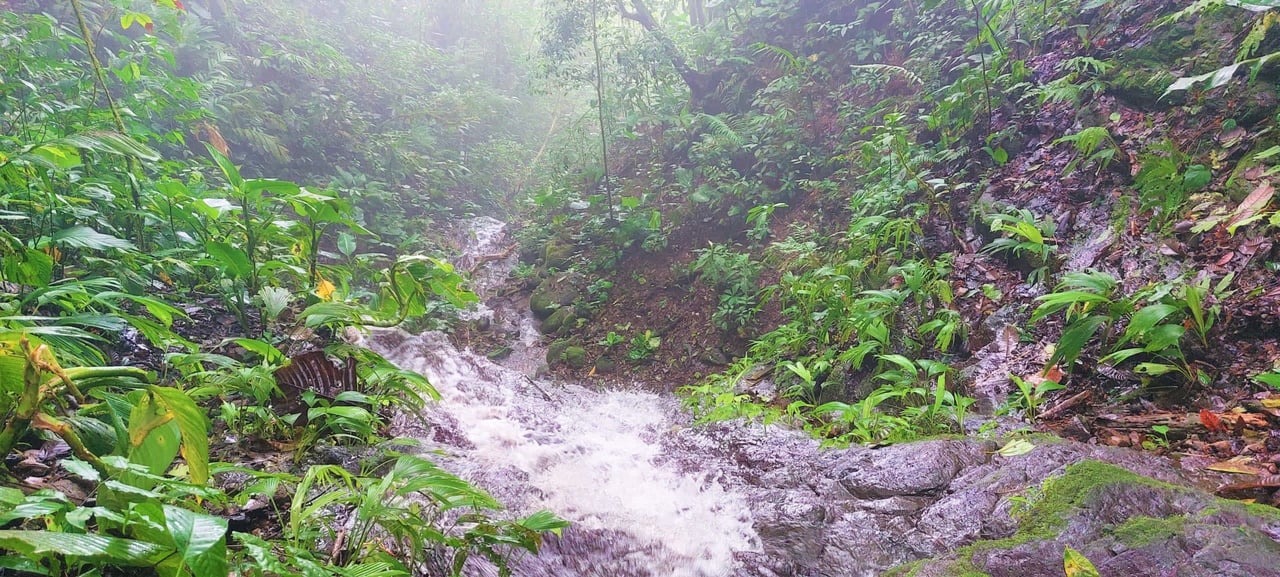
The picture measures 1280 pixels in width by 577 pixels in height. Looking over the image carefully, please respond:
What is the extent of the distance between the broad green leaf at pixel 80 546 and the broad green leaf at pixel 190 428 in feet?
0.93

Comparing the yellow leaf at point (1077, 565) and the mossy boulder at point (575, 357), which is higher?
the yellow leaf at point (1077, 565)

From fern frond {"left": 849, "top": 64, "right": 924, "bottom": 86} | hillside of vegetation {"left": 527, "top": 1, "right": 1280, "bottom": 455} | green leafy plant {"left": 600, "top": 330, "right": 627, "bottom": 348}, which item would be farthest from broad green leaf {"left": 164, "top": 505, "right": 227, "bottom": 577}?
fern frond {"left": 849, "top": 64, "right": 924, "bottom": 86}

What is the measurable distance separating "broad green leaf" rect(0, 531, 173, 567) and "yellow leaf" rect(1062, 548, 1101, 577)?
84.7 inches

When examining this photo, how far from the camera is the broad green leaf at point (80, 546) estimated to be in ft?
2.89

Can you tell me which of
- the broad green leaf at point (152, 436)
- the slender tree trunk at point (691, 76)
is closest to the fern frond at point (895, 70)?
the slender tree trunk at point (691, 76)

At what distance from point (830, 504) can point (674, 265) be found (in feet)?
14.6

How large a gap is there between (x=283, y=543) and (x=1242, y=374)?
11.6 ft

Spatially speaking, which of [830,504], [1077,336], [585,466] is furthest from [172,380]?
[1077,336]

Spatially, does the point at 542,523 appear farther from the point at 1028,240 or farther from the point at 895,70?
the point at 895,70

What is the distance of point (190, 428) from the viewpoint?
138 centimetres

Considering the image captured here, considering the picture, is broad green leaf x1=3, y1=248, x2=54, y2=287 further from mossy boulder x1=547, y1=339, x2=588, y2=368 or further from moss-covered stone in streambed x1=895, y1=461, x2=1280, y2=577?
mossy boulder x1=547, y1=339, x2=588, y2=368

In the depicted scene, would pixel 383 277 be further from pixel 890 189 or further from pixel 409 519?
pixel 890 189

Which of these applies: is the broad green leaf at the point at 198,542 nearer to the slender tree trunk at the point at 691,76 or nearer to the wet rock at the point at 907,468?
the wet rock at the point at 907,468

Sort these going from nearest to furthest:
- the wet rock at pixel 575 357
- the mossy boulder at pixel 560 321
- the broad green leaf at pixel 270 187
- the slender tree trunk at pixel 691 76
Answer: the broad green leaf at pixel 270 187 < the wet rock at pixel 575 357 < the mossy boulder at pixel 560 321 < the slender tree trunk at pixel 691 76
